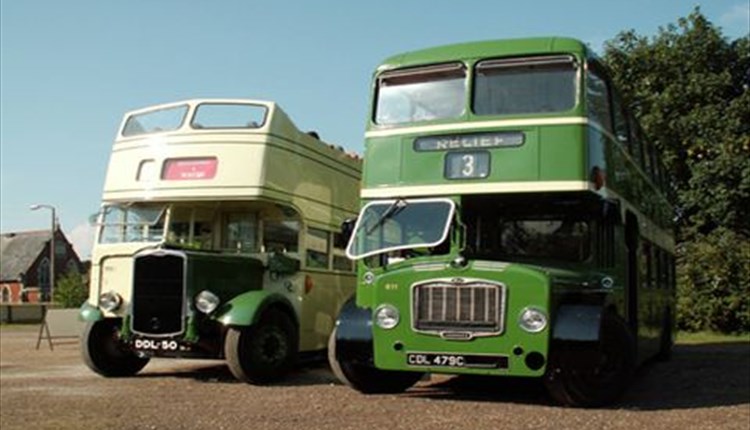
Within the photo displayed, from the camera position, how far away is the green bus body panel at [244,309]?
12.7 meters

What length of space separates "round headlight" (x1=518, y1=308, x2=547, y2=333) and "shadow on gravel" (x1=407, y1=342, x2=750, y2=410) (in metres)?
1.42

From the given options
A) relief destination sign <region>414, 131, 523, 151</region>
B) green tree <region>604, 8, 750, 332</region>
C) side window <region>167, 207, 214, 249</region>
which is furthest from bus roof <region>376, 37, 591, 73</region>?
green tree <region>604, 8, 750, 332</region>

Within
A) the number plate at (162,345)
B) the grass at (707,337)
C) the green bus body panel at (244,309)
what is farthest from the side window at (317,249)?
the grass at (707,337)

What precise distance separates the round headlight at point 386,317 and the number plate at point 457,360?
1.31 feet

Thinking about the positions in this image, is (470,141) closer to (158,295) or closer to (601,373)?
(601,373)

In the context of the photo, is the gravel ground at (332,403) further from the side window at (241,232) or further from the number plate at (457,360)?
the side window at (241,232)

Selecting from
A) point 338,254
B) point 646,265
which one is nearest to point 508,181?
point 646,265

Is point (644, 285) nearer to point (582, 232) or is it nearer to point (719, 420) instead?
point (582, 232)

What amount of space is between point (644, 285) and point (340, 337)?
5.47 meters

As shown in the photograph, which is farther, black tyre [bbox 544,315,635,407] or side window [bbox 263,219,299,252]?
side window [bbox 263,219,299,252]

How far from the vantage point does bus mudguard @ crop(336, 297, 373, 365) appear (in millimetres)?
10656

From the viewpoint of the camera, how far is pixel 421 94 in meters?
11.4

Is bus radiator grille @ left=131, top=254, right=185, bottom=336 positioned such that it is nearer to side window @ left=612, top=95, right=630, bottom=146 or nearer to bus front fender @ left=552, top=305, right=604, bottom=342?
bus front fender @ left=552, top=305, right=604, bottom=342

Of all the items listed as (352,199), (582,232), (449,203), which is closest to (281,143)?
(352,199)
